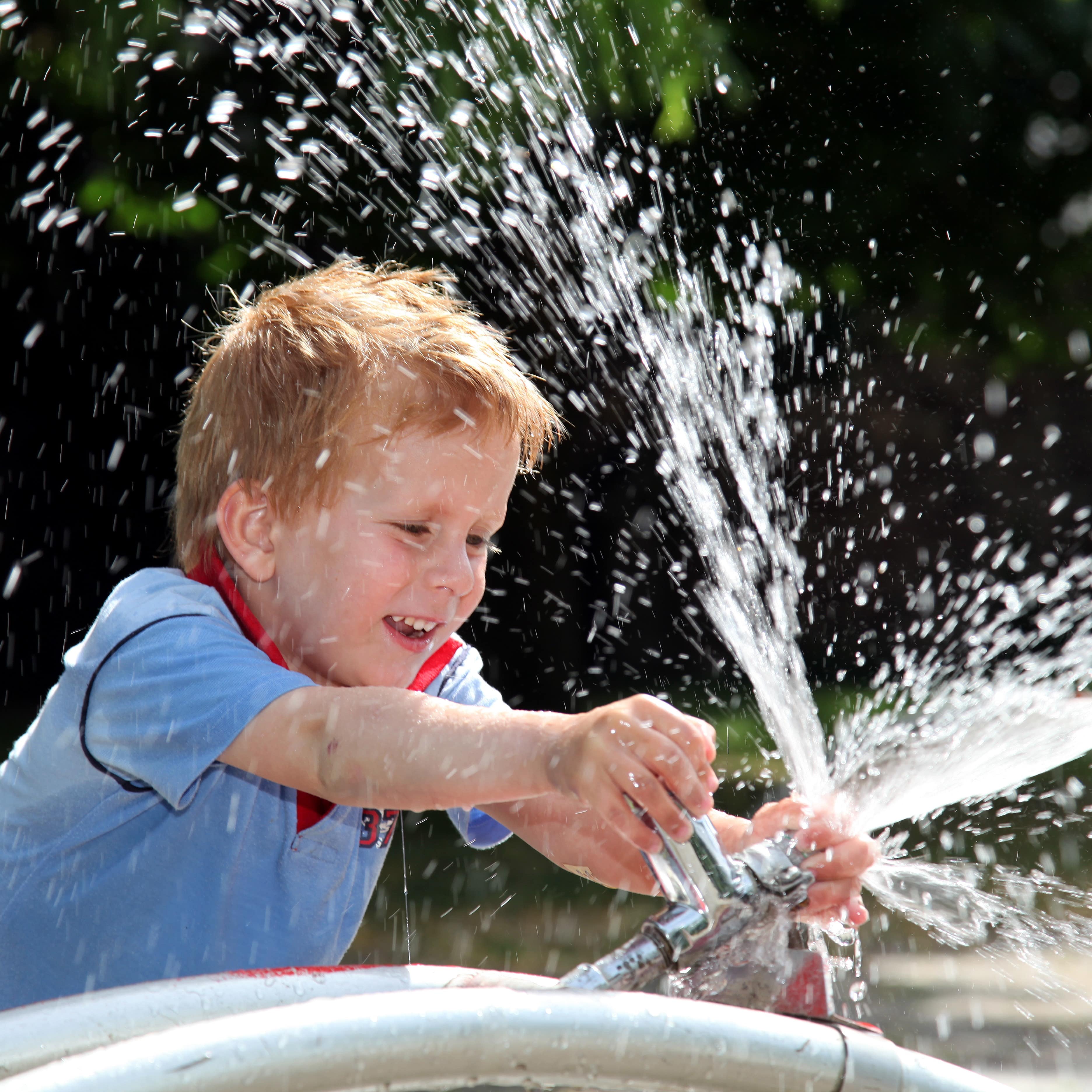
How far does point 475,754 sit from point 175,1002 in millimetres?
305

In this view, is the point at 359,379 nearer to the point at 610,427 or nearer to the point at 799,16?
the point at 799,16

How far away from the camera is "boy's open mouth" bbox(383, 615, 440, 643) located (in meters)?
1.51

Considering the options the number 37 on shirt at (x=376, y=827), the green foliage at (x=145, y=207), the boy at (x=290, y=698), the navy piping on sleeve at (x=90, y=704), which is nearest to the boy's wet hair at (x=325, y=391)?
the boy at (x=290, y=698)

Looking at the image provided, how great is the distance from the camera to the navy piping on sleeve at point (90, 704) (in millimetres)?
1319

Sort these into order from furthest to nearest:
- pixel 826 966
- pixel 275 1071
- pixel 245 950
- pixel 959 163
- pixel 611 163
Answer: pixel 959 163, pixel 611 163, pixel 245 950, pixel 826 966, pixel 275 1071

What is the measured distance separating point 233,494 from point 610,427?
5078mm

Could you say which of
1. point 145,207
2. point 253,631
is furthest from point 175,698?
point 145,207

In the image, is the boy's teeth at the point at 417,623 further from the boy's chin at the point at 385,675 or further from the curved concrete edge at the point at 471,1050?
the curved concrete edge at the point at 471,1050

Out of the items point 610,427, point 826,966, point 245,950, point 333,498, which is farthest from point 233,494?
point 610,427

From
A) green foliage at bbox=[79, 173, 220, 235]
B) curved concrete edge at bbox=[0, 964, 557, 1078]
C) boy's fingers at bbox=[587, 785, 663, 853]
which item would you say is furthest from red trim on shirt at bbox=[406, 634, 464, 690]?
green foliage at bbox=[79, 173, 220, 235]

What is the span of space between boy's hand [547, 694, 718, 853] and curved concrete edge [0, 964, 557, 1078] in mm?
146

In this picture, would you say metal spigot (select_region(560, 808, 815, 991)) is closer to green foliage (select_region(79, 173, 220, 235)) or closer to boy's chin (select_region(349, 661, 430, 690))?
boy's chin (select_region(349, 661, 430, 690))

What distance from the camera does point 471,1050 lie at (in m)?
0.76

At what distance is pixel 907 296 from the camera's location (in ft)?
18.1
